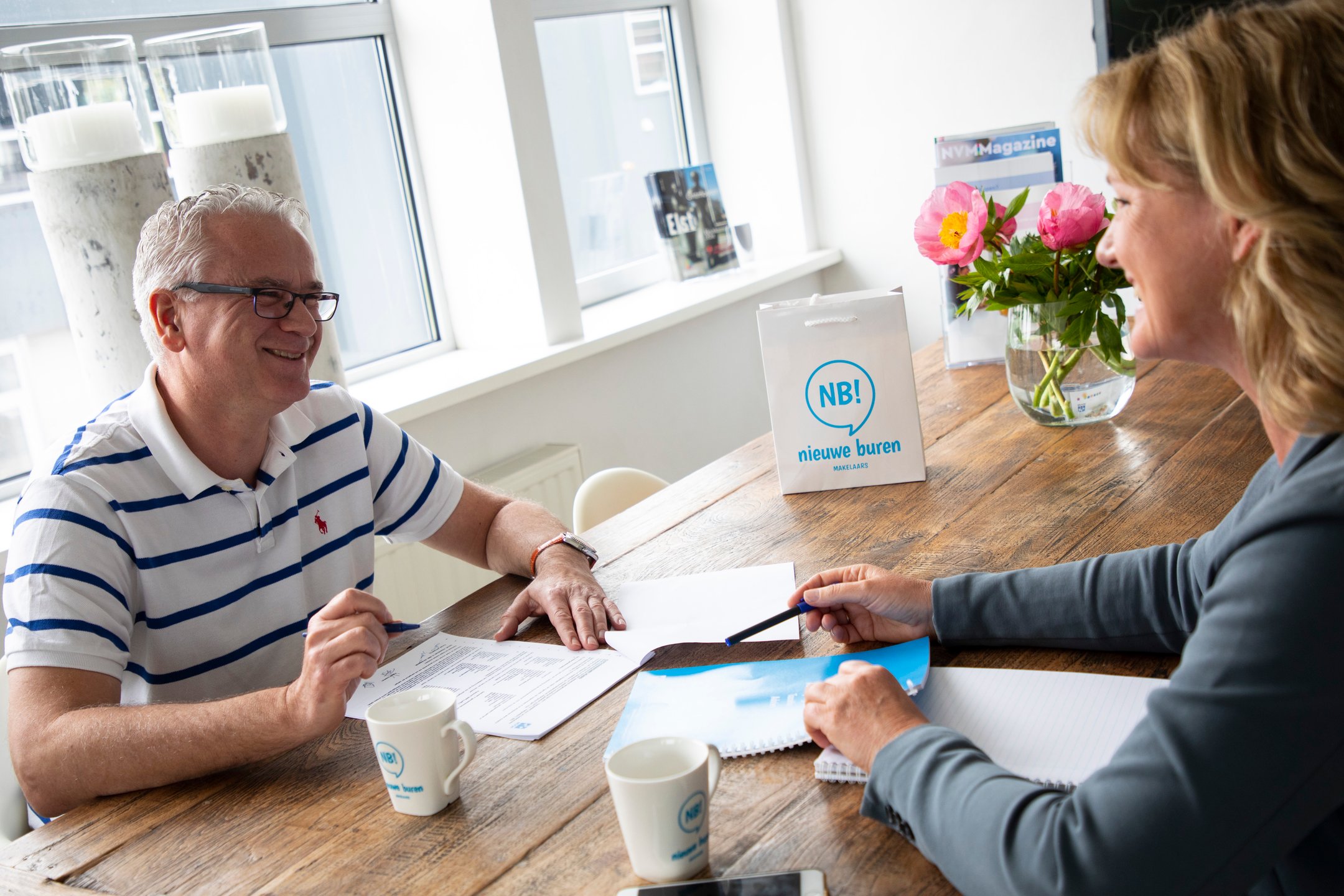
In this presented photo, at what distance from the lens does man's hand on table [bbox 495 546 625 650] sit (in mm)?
1314

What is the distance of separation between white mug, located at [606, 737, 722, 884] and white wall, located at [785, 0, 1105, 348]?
2.82 m

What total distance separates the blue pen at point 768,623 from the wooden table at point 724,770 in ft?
0.08

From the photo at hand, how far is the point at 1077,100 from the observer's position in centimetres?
88

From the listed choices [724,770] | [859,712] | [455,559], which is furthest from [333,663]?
[455,559]

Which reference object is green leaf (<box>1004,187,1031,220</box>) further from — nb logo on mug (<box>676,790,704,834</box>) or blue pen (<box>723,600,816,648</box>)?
nb logo on mug (<box>676,790,704,834</box>)

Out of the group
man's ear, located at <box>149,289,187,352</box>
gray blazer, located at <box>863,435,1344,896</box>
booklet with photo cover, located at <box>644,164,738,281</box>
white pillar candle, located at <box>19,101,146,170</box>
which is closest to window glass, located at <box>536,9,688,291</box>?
booklet with photo cover, located at <box>644,164,738,281</box>

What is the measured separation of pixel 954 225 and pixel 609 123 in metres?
2.25

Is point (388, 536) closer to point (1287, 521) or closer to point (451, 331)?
point (1287, 521)

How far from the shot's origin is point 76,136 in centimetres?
188

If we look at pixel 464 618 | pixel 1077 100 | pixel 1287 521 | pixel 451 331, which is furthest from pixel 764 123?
pixel 1287 521

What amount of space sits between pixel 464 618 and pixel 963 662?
65 cm

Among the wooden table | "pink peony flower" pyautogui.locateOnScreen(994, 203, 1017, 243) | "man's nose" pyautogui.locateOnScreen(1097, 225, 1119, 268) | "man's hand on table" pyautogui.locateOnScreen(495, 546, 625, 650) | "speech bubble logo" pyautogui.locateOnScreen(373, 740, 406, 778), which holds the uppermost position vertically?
"man's nose" pyautogui.locateOnScreen(1097, 225, 1119, 268)

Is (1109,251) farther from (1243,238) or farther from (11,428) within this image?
(11,428)

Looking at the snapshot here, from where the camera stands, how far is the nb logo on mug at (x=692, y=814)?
81 cm
